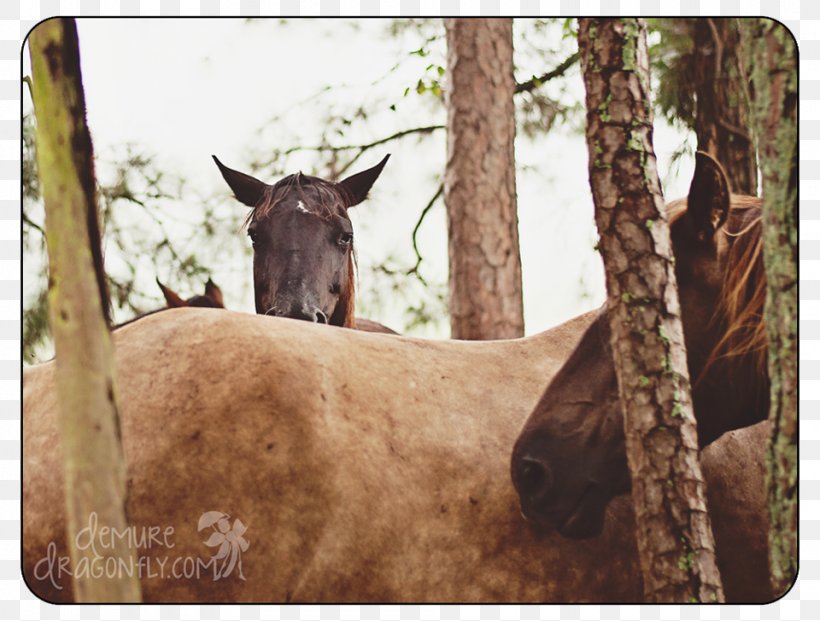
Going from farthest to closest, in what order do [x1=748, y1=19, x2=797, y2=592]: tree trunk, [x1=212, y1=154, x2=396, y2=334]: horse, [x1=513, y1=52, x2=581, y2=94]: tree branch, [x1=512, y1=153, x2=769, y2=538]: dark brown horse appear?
[x1=212, y1=154, x2=396, y2=334]: horse, [x1=513, y1=52, x2=581, y2=94]: tree branch, [x1=512, y1=153, x2=769, y2=538]: dark brown horse, [x1=748, y1=19, x2=797, y2=592]: tree trunk

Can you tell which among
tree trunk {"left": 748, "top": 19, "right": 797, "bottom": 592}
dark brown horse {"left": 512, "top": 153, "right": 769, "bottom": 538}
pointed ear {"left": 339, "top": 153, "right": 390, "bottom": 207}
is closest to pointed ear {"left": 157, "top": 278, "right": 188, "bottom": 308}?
pointed ear {"left": 339, "top": 153, "right": 390, "bottom": 207}

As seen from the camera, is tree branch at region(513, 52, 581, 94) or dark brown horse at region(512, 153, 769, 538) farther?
tree branch at region(513, 52, 581, 94)

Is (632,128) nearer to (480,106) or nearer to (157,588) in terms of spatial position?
(157,588)

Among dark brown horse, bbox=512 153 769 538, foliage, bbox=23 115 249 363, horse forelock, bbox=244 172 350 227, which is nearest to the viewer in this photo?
dark brown horse, bbox=512 153 769 538

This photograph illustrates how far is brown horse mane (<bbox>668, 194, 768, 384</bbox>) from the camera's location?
7.45 feet

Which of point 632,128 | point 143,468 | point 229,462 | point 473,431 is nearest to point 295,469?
point 229,462

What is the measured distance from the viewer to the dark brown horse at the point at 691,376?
7.34 ft

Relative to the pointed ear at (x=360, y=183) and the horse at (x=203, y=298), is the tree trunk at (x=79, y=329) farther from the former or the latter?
the pointed ear at (x=360, y=183)

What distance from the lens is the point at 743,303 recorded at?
229 centimetres

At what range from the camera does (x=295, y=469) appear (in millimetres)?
2182

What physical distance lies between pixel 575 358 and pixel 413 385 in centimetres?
44

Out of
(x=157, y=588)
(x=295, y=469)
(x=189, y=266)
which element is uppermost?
(x=189, y=266)

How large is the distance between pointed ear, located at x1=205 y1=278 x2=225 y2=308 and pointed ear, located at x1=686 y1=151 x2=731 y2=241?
2210 millimetres

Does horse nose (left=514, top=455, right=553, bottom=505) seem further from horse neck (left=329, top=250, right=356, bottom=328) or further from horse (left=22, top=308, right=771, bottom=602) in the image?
horse neck (left=329, top=250, right=356, bottom=328)
